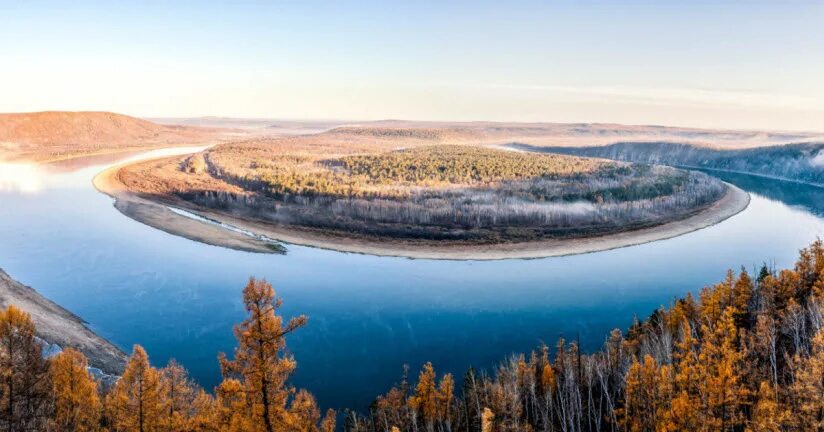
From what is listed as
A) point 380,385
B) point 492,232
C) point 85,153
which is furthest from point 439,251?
point 85,153

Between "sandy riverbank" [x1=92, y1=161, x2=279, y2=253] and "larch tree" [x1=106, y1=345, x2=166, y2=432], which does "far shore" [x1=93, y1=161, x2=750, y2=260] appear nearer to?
"sandy riverbank" [x1=92, y1=161, x2=279, y2=253]

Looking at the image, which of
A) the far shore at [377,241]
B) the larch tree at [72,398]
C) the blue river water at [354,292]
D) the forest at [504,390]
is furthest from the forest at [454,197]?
the larch tree at [72,398]

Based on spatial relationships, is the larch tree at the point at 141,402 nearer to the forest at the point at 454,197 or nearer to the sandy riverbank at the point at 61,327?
the sandy riverbank at the point at 61,327

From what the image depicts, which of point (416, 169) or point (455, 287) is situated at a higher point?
point (416, 169)

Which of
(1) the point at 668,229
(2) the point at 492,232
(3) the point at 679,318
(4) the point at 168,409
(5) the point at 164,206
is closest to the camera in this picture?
(4) the point at 168,409

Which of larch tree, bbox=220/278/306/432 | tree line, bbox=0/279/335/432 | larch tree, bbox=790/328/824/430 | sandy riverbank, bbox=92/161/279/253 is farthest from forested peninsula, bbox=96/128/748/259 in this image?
larch tree, bbox=220/278/306/432

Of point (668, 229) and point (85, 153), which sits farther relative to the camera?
point (85, 153)

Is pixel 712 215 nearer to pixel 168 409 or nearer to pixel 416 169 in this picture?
pixel 416 169

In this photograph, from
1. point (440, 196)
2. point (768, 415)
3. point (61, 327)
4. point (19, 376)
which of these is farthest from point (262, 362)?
point (440, 196)
